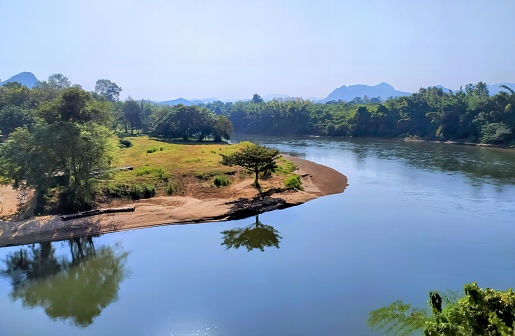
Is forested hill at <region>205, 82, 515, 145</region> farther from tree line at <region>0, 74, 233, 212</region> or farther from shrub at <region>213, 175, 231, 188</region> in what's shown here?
tree line at <region>0, 74, 233, 212</region>

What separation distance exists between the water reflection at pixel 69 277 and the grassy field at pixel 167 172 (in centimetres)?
846

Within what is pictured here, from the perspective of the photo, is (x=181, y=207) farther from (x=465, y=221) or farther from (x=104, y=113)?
(x=465, y=221)

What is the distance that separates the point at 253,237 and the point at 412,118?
8936 centimetres

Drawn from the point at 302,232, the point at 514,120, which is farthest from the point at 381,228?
the point at 514,120

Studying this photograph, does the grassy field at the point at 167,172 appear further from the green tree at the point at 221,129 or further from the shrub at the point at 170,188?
the green tree at the point at 221,129

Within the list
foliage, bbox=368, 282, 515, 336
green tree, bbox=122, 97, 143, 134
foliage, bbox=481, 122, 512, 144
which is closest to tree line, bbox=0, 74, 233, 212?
foliage, bbox=368, 282, 515, 336

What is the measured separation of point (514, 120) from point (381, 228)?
7133cm

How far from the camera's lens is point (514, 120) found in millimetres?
81625

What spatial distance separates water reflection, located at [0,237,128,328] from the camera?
18500 millimetres

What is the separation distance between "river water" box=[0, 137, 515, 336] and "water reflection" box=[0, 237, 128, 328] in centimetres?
8

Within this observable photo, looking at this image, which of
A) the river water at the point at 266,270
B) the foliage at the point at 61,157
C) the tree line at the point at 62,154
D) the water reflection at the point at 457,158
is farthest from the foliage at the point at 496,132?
the foliage at the point at 61,157

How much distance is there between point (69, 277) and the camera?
21797 mm

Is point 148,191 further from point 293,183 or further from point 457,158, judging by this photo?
point 457,158

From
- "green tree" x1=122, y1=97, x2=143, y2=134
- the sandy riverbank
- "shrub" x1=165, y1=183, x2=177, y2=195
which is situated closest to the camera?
the sandy riverbank
